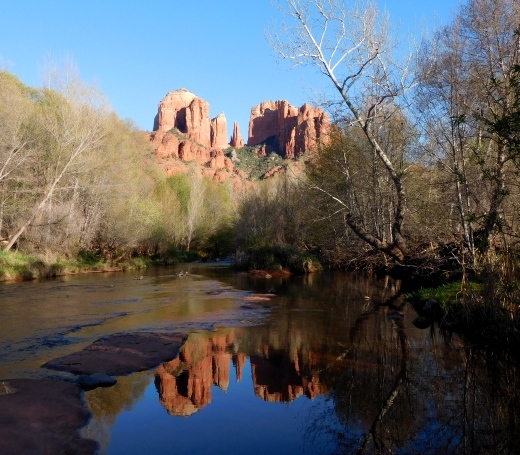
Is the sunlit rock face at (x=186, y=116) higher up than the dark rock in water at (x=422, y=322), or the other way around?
the sunlit rock face at (x=186, y=116)

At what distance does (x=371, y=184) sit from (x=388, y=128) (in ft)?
11.2

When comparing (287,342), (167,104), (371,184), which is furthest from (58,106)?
(167,104)

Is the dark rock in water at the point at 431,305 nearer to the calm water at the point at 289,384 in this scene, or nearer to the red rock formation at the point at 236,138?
the calm water at the point at 289,384

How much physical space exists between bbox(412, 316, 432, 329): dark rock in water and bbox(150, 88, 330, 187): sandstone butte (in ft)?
333

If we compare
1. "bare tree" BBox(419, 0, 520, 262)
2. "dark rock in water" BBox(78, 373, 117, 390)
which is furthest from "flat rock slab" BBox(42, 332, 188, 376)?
"bare tree" BBox(419, 0, 520, 262)

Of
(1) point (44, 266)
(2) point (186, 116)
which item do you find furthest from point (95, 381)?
(2) point (186, 116)

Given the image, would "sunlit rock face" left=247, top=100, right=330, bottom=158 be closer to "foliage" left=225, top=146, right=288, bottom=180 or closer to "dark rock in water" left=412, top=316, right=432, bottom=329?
"foliage" left=225, top=146, right=288, bottom=180

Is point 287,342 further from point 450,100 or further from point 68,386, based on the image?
point 450,100

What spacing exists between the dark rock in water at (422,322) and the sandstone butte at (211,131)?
102 meters

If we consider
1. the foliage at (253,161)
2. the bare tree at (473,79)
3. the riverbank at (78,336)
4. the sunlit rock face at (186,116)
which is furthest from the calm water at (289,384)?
the sunlit rock face at (186,116)

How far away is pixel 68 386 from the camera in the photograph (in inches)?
282

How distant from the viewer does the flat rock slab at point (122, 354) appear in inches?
323

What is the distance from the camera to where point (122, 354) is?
898 centimetres

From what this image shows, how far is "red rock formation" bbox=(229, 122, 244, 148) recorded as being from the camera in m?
155
